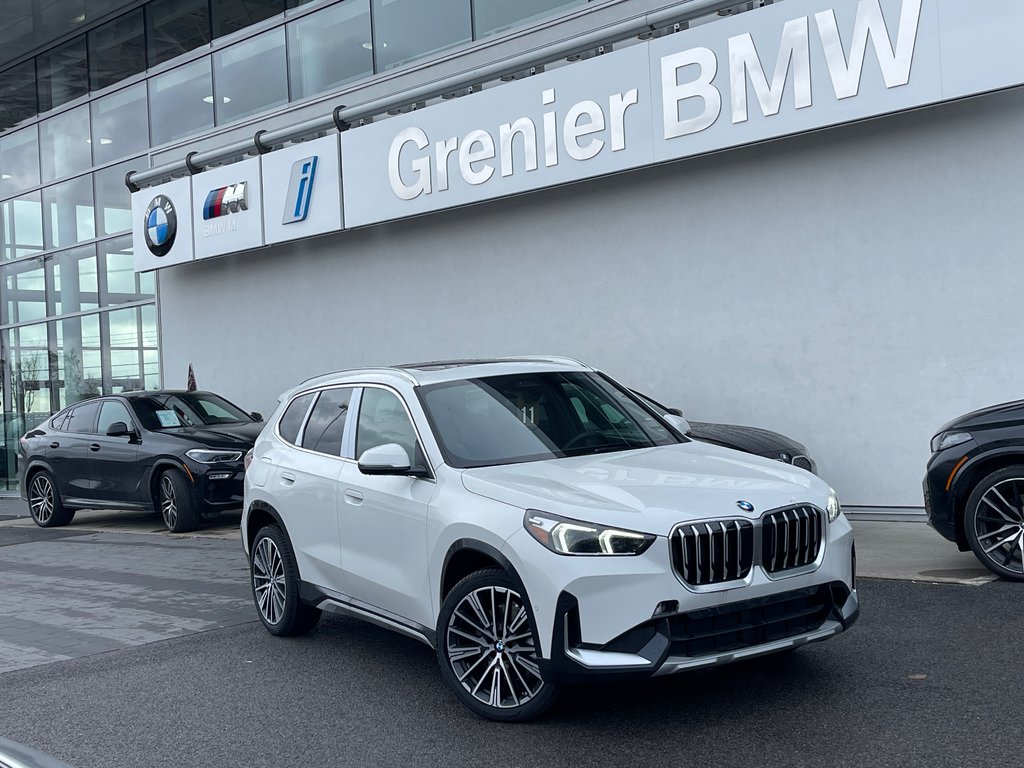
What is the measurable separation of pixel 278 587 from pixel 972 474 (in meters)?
4.81

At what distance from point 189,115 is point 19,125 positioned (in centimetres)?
644

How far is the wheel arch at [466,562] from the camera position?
493cm

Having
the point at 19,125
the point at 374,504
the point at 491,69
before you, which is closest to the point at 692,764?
the point at 374,504

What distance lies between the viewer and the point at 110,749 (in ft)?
16.9

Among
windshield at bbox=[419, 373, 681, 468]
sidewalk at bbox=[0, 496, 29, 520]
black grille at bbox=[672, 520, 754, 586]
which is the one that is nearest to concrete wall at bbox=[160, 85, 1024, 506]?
windshield at bbox=[419, 373, 681, 468]

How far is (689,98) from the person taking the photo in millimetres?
11852

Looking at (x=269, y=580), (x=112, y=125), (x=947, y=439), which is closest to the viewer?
(x=269, y=580)

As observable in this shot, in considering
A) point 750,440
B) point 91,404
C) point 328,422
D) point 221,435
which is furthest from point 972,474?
point 91,404

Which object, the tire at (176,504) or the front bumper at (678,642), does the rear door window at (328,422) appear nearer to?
the front bumper at (678,642)

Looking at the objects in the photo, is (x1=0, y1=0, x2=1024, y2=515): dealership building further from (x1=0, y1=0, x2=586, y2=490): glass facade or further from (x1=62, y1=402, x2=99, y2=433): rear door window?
(x1=62, y1=402, x2=99, y2=433): rear door window

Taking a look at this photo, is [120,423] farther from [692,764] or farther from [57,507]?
[692,764]

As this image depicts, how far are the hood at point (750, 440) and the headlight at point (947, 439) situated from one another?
5.91ft

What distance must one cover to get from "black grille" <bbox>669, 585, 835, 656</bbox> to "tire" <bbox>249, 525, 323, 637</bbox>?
3093mm

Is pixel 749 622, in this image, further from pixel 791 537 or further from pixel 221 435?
pixel 221 435
